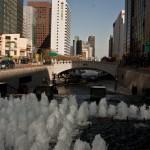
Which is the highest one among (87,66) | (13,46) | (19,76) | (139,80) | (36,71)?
(13,46)

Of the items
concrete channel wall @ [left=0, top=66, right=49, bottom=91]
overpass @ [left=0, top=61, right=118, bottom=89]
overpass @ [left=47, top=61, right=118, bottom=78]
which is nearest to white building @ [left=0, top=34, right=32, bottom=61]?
overpass @ [left=47, top=61, right=118, bottom=78]

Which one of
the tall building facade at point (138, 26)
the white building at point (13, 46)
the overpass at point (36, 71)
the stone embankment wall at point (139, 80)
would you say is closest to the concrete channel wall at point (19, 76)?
the overpass at point (36, 71)

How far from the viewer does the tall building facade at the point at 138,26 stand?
141m

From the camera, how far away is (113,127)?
1576 inches

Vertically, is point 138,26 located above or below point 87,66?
above

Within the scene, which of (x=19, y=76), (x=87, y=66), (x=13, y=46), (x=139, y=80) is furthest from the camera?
(x=13, y=46)

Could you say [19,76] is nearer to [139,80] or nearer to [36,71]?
[36,71]

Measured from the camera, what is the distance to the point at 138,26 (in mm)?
160125

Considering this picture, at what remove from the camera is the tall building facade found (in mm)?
140750

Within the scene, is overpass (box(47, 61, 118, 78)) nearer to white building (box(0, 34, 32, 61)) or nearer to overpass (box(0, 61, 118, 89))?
overpass (box(0, 61, 118, 89))

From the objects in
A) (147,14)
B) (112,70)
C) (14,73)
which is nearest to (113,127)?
(14,73)

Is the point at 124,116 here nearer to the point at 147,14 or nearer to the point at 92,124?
the point at 92,124

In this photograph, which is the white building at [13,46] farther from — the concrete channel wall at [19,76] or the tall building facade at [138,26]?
the concrete channel wall at [19,76]

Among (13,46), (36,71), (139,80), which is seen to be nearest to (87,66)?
(13,46)
